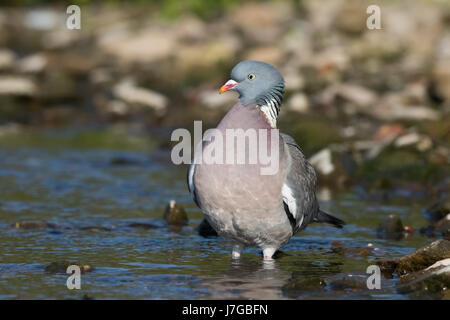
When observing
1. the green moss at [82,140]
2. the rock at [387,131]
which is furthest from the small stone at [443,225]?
the green moss at [82,140]

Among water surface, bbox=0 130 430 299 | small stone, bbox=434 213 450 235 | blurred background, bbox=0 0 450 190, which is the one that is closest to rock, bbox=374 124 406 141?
blurred background, bbox=0 0 450 190

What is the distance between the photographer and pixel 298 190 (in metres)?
8.29

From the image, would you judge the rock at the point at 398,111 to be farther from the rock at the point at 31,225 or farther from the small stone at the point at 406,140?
the rock at the point at 31,225

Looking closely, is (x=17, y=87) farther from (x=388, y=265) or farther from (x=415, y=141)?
(x=388, y=265)

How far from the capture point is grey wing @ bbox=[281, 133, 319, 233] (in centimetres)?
821

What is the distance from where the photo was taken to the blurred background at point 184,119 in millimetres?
9398

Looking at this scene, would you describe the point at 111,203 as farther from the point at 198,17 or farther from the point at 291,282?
the point at 198,17

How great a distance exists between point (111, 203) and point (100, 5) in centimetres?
2460

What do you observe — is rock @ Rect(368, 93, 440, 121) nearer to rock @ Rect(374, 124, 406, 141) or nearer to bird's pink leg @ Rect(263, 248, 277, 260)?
rock @ Rect(374, 124, 406, 141)

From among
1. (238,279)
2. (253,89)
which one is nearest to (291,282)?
(238,279)

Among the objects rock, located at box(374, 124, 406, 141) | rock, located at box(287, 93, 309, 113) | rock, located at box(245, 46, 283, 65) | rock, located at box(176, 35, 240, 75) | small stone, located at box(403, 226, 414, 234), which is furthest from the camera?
rock, located at box(176, 35, 240, 75)

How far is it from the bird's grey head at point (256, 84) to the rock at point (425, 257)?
1.88 meters

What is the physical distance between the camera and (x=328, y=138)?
15.2 metres

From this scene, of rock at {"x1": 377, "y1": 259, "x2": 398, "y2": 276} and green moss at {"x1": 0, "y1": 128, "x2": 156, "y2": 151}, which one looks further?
green moss at {"x1": 0, "y1": 128, "x2": 156, "y2": 151}
